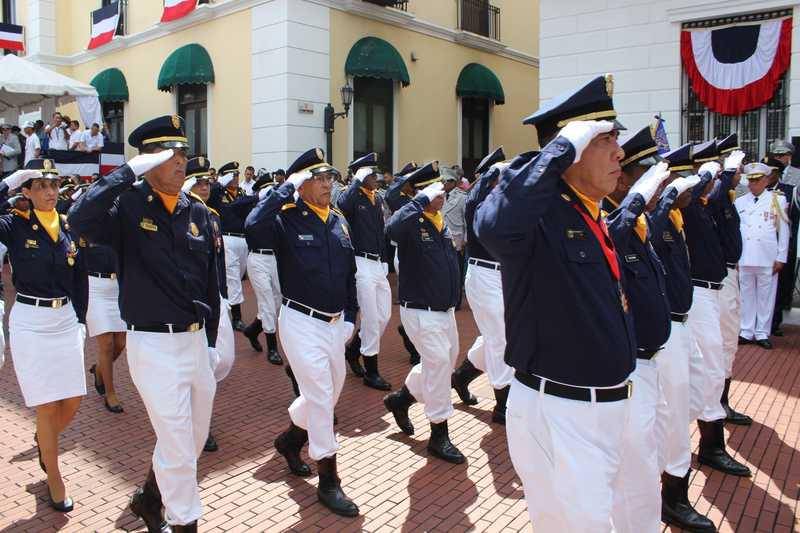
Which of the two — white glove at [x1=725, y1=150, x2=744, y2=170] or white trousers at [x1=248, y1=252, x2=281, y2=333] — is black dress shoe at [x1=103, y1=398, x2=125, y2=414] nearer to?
white trousers at [x1=248, y1=252, x2=281, y2=333]

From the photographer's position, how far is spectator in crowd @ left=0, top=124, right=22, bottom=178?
54.8 ft

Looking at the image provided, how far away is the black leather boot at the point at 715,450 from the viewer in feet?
17.6

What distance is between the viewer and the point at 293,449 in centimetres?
538

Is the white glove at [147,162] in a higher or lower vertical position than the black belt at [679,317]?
higher

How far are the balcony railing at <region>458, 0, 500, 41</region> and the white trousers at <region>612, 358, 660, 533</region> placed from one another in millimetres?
19357

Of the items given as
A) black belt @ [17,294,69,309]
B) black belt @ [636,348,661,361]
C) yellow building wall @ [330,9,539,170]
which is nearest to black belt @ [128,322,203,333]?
black belt @ [17,294,69,309]

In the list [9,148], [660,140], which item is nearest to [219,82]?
[9,148]

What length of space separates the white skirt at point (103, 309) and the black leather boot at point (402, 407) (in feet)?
9.23

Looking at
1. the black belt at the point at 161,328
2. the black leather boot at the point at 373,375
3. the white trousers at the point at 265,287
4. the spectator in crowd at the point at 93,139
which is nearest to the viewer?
the black belt at the point at 161,328

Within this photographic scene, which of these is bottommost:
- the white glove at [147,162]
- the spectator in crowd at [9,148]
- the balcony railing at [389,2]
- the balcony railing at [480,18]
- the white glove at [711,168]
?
the white glove at [147,162]

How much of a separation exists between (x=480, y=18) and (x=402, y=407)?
1851 cm

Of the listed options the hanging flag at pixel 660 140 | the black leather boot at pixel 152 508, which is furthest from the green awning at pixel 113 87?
the black leather boot at pixel 152 508

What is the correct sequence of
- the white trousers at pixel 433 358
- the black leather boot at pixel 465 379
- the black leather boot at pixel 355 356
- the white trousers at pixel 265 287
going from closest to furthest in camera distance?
the white trousers at pixel 433 358
the black leather boot at pixel 465 379
the black leather boot at pixel 355 356
the white trousers at pixel 265 287

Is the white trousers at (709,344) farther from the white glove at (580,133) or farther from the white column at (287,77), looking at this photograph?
the white column at (287,77)
